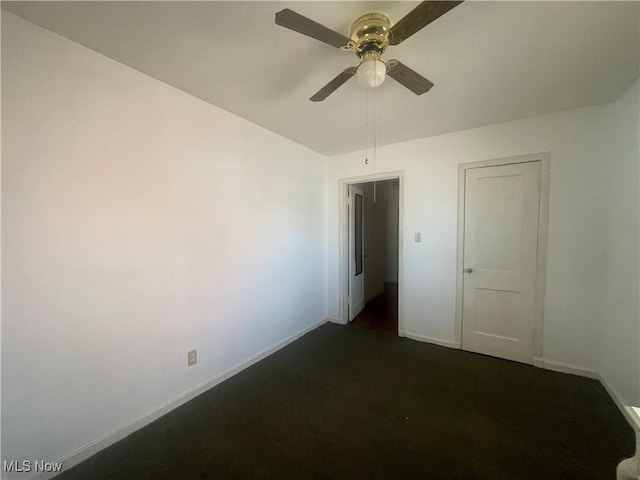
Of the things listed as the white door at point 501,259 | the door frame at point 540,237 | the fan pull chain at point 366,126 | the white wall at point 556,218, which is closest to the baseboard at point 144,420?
the white wall at point 556,218

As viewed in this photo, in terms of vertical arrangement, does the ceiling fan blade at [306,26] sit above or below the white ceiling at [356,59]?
below

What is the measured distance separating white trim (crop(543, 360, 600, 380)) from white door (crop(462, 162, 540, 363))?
14cm

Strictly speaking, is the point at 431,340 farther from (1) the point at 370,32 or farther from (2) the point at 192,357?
(1) the point at 370,32

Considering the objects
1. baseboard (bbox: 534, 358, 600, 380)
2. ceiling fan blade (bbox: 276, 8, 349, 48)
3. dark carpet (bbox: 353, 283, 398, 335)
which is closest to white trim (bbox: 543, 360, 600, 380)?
baseboard (bbox: 534, 358, 600, 380)

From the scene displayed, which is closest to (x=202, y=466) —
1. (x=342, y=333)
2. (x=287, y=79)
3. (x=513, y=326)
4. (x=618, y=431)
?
(x=342, y=333)

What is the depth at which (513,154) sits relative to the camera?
96.4 inches

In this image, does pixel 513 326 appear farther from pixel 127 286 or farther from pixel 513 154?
pixel 127 286

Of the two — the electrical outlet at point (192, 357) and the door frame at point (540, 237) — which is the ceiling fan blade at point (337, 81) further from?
the electrical outlet at point (192, 357)

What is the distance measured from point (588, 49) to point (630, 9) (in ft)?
0.94

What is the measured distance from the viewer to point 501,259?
8.36ft

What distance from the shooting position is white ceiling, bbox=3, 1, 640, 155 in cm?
121

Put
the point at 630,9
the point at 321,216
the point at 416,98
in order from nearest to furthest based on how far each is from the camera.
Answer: the point at 630,9 → the point at 416,98 → the point at 321,216

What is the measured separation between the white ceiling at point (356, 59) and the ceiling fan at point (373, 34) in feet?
0.26

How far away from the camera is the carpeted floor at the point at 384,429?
140 centimetres
